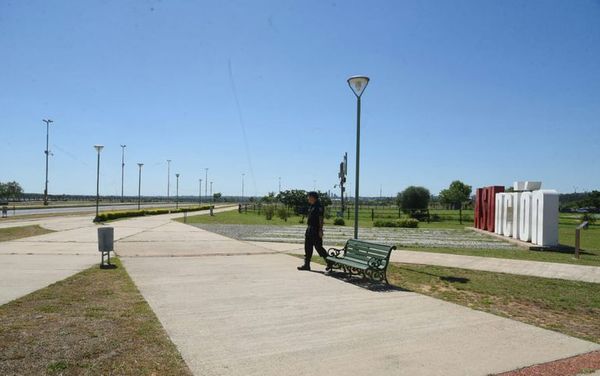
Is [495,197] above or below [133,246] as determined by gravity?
above

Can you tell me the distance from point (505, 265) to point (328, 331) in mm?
7476

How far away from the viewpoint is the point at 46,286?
737 cm

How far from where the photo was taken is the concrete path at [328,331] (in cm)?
409

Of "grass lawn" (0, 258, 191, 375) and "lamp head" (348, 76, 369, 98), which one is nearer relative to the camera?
"grass lawn" (0, 258, 191, 375)

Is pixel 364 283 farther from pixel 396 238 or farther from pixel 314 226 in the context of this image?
pixel 396 238

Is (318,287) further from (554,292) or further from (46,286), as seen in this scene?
(46,286)

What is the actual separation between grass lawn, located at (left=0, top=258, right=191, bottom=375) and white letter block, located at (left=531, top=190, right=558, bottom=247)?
1402 cm

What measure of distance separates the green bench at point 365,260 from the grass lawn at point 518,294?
0.40 metres

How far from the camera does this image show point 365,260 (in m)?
8.74

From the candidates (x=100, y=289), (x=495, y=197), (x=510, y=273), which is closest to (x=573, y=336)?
(x=510, y=273)

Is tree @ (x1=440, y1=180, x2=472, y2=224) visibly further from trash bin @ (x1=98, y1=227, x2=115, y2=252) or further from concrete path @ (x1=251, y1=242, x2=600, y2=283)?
trash bin @ (x1=98, y1=227, x2=115, y2=252)

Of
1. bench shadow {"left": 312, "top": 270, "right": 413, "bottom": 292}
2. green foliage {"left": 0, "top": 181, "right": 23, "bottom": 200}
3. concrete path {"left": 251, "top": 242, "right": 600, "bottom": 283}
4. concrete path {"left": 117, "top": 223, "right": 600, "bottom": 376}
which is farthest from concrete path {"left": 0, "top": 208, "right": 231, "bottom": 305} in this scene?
green foliage {"left": 0, "top": 181, "right": 23, "bottom": 200}

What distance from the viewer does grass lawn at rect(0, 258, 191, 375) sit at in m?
3.86

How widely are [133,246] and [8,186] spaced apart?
88.0 meters
